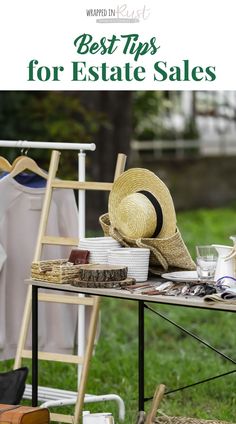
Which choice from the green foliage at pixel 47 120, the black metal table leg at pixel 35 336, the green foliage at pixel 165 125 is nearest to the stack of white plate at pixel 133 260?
the black metal table leg at pixel 35 336

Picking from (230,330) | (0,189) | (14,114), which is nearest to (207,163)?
(14,114)

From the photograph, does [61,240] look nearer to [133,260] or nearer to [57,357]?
[57,357]

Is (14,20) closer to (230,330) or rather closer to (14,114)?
(230,330)

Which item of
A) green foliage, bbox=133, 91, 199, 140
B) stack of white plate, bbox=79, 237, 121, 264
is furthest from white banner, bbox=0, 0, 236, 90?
green foliage, bbox=133, 91, 199, 140

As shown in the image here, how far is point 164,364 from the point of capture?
6.34 m

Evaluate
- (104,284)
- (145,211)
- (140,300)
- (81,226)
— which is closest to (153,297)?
(140,300)

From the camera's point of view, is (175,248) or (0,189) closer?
(175,248)

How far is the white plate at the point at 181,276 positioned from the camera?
3984 millimetres

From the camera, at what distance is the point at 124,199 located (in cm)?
423

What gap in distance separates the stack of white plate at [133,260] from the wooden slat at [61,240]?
50 centimetres

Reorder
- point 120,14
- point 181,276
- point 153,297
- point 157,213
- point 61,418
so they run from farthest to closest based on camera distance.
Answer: point 61,418, point 120,14, point 157,213, point 181,276, point 153,297

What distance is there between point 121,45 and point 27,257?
3.91 feet

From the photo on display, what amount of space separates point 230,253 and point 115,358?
2.74 m

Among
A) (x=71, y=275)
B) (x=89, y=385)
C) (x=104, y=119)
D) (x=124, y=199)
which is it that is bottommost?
(x=89, y=385)
